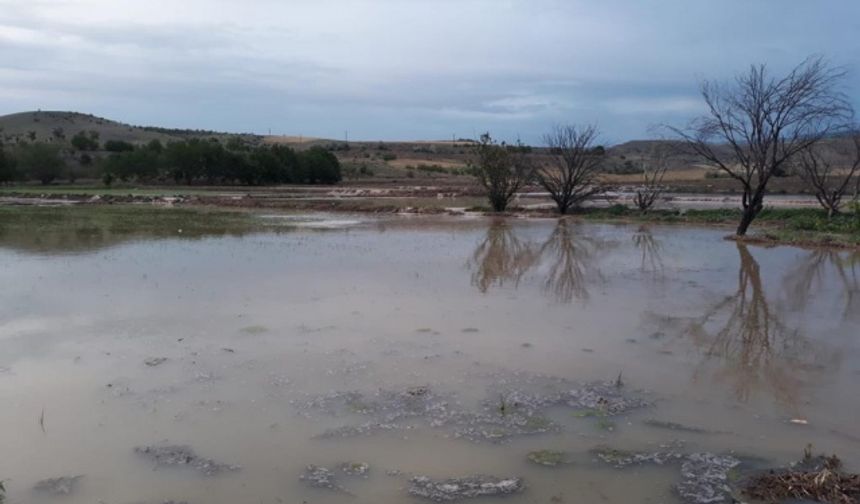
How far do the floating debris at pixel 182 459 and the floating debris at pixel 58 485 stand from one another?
1.86 ft

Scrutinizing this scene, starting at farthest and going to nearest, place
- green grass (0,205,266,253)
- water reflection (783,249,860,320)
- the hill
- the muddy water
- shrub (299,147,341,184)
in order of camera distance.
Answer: the hill
shrub (299,147,341,184)
green grass (0,205,266,253)
water reflection (783,249,860,320)
the muddy water

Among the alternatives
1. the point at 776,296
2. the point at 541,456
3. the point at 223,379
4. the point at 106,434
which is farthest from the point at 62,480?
the point at 776,296

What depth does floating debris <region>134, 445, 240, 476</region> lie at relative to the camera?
5.54m

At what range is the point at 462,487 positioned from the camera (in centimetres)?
523

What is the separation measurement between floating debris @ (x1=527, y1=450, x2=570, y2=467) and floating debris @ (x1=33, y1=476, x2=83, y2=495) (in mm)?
3509

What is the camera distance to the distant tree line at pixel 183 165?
60.8 metres

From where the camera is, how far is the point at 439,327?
1020cm

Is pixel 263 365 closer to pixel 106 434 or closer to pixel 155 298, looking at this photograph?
pixel 106 434

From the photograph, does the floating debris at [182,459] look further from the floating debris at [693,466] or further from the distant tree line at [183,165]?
the distant tree line at [183,165]

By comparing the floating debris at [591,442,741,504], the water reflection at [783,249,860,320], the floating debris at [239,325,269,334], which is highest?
the water reflection at [783,249,860,320]

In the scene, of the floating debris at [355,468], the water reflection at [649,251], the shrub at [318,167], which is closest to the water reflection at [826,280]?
the water reflection at [649,251]

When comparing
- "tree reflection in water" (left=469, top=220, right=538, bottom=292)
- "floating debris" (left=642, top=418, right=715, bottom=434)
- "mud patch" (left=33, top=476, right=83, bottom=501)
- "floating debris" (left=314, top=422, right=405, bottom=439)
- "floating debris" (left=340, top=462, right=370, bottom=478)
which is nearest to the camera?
"mud patch" (left=33, top=476, right=83, bottom=501)

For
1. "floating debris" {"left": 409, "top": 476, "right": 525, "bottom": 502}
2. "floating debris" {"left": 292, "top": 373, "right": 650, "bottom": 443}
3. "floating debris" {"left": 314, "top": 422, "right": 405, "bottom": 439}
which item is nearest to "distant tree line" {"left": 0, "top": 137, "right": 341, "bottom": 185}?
"floating debris" {"left": 292, "top": 373, "right": 650, "bottom": 443}

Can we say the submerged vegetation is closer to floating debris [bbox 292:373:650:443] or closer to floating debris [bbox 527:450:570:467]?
floating debris [bbox 292:373:650:443]
